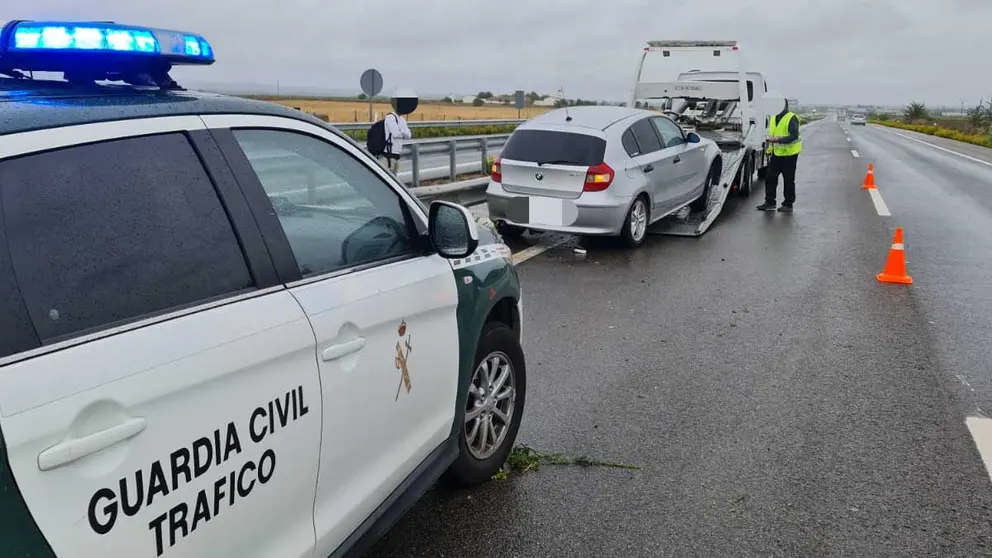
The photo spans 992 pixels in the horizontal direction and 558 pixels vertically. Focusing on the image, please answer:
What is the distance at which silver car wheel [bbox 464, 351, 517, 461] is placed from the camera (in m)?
3.62

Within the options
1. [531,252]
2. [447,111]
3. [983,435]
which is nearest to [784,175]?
[531,252]

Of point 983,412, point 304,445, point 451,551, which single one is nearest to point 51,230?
point 304,445

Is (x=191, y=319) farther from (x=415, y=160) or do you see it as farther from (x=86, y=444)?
(x=415, y=160)

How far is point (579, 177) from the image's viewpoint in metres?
9.16

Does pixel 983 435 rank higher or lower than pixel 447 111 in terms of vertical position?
lower

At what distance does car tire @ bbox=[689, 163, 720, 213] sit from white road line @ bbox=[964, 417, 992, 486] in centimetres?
761

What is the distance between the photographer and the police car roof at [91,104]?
1831 millimetres

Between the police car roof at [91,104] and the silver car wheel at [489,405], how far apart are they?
5.19 ft

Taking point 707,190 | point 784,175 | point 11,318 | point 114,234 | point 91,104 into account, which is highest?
point 91,104

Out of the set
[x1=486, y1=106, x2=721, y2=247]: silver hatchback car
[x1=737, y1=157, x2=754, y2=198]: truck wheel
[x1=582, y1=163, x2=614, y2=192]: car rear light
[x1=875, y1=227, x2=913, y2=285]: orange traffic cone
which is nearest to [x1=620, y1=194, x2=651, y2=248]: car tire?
[x1=486, y1=106, x2=721, y2=247]: silver hatchback car

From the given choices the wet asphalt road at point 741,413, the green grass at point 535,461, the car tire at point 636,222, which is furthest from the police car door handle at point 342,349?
the car tire at point 636,222

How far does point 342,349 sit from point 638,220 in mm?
7784

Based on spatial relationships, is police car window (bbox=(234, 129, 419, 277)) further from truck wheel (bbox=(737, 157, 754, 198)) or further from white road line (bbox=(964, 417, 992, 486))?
truck wheel (bbox=(737, 157, 754, 198))

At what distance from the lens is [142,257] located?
1.95 meters
